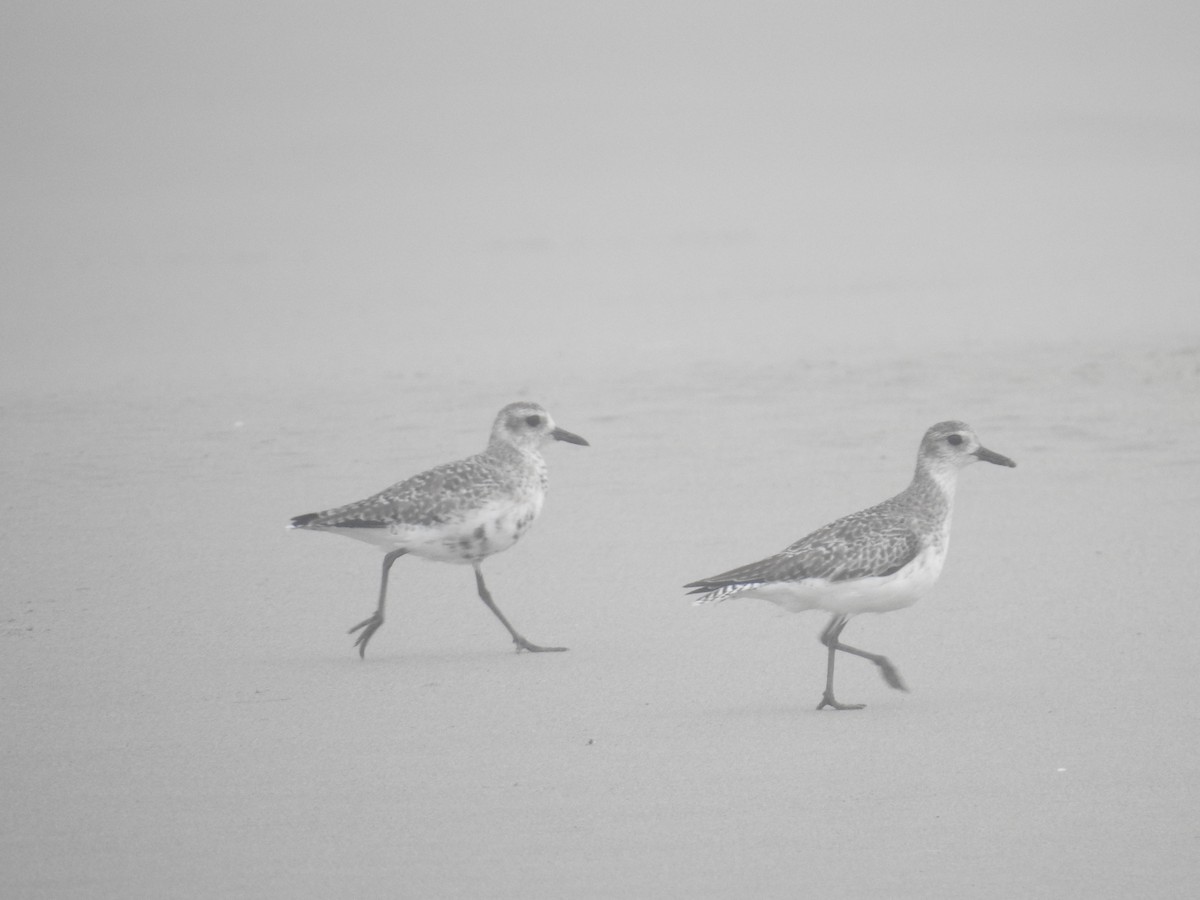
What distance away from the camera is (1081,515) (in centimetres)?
982

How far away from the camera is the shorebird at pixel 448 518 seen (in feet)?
25.6

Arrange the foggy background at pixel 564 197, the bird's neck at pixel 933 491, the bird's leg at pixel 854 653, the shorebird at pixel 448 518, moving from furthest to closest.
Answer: the foggy background at pixel 564 197
the shorebird at pixel 448 518
the bird's neck at pixel 933 491
the bird's leg at pixel 854 653

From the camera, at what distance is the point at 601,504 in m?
10.6

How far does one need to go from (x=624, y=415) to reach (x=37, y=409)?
15.6 ft

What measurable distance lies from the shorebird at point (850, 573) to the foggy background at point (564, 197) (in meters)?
8.36

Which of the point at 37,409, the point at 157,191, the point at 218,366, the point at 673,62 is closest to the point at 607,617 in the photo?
the point at 37,409

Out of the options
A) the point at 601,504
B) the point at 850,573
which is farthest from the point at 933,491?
the point at 601,504

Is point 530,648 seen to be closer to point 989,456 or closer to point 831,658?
point 831,658

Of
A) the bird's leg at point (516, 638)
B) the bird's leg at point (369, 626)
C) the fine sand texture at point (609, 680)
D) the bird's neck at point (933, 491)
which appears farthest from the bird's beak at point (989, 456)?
the bird's leg at point (369, 626)

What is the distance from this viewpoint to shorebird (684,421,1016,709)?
22.4ft

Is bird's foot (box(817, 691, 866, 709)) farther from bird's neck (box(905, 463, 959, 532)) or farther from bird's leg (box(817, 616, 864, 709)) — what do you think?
bird's neck (box(905, 463, 959, 532))

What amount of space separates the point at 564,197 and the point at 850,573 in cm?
1931

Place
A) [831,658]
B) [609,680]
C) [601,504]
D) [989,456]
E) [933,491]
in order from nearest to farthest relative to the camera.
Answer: [831,658], [609,680], [933,491], [989,456], [601,504]

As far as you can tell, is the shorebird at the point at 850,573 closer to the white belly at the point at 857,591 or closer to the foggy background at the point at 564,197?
the white belly at the point at 857,591
